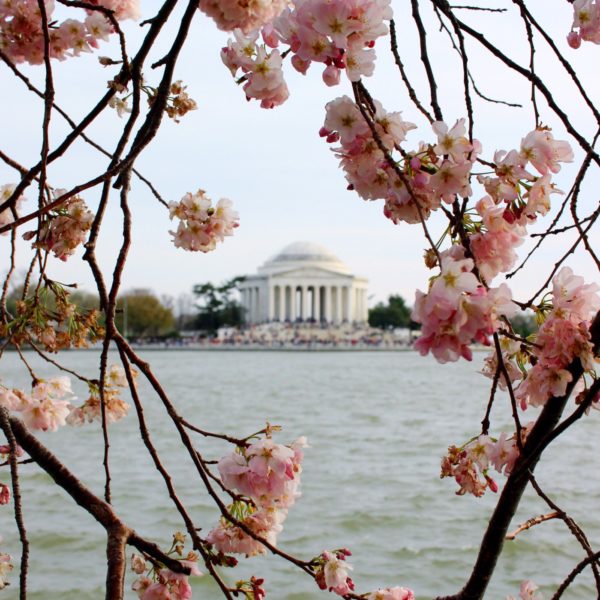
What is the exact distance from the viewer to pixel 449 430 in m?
13.9

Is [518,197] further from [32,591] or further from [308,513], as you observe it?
[308,513]

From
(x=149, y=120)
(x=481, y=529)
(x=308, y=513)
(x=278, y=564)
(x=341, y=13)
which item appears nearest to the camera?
(x=341, y=13)

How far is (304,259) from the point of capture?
78688mm

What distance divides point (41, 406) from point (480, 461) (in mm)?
1042

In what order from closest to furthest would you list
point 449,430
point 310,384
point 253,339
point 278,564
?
point 278,564
point 449,430
point 310,384
point 253,339

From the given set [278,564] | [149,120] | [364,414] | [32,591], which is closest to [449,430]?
[364,414]

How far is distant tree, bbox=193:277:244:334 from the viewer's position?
7731cm

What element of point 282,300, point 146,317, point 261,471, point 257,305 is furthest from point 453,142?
point 257,305

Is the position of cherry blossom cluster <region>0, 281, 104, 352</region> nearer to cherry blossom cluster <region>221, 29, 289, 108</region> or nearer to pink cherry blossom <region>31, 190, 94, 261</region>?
pink cherry blossom <region>31, 190, 94, 261</region>

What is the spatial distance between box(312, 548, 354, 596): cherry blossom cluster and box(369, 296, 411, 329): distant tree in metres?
77.0

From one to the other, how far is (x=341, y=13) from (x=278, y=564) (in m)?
5.25

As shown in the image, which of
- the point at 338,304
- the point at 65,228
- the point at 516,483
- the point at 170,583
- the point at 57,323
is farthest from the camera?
the point at 338,304

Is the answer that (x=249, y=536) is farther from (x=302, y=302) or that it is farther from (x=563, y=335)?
(x=302, y=302)

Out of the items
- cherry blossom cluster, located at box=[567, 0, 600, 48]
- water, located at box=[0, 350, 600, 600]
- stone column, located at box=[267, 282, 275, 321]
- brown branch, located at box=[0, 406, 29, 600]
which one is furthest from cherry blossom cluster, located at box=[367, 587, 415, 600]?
stone column, located at box=[267, 282, 275, 321]
